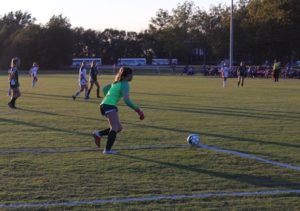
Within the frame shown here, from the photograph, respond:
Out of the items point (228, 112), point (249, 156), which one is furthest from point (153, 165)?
point (228, 112)

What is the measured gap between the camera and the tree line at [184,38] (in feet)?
235

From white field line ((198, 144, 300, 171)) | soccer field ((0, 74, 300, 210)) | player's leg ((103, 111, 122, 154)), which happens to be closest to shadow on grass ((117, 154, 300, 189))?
soccer field ((0, 74, 300, 210))

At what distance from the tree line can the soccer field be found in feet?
183

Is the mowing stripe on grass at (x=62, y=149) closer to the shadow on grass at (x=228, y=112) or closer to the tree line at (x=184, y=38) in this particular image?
the shadow on grass at (x=228, y=112)

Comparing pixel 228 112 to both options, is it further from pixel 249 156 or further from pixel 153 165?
pixel 153 165

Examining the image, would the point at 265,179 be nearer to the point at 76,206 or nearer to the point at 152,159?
the point at 152,159

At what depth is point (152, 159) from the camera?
9.69 metres

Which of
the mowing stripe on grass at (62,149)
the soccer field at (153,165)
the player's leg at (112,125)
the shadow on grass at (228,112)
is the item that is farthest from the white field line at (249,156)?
the shadow on grass at (228,112)

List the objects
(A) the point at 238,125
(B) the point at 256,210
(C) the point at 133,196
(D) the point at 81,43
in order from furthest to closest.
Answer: (D) the point at 81,43 → (A) the point at 238,125 → (C) the point at 133,196 → (B) the point at 256,210

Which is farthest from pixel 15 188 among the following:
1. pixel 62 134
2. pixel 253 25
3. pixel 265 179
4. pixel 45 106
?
pixel 253 25

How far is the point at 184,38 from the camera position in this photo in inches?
3548

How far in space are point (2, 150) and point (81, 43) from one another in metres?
114

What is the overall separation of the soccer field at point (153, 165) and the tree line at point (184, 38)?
55.9 m

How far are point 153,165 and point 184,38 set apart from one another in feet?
269
